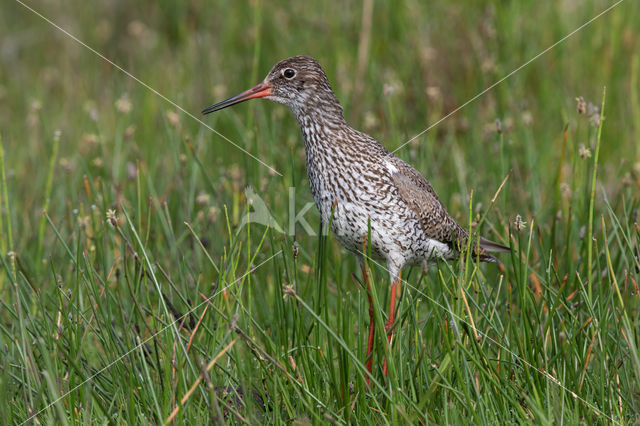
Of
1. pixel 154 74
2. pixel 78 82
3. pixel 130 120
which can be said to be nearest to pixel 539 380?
pixel 130 120

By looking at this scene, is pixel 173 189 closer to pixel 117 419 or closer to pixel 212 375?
pixel 212 375

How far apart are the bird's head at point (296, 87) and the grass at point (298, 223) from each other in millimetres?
336

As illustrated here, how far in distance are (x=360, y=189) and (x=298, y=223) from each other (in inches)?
50.6

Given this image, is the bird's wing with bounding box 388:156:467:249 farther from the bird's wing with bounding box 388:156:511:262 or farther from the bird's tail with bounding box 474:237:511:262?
the bird's tail with bounding box 474:237:511:262

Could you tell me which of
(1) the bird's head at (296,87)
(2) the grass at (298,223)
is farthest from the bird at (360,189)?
(2) the grass at (298,223)

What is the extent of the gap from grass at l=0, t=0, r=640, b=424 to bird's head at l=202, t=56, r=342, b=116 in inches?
13.2

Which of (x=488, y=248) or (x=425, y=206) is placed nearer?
(x=425, y=206)

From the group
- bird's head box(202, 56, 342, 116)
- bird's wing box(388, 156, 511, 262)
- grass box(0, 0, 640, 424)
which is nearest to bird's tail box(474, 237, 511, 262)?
bird's wing box(388, 156, 511, 262)

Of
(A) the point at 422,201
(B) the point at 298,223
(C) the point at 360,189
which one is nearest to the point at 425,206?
(A) the point at 422,201

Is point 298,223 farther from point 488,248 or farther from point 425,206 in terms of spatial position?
point 488,248

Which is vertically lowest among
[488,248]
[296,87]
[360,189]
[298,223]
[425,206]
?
[298,223]

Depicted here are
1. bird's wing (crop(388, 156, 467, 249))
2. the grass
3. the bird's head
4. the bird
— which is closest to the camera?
the grass

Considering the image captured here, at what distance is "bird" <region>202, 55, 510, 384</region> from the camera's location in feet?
13.5

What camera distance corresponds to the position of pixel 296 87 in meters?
4.48
